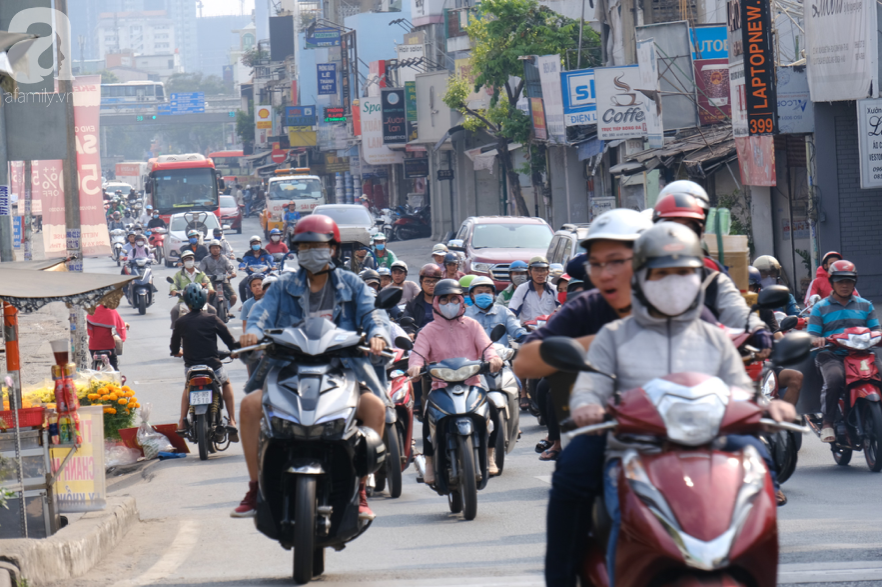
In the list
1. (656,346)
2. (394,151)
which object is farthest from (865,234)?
(394,151)

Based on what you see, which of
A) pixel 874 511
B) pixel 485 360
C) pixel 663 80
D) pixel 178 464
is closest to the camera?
pixel 874 511

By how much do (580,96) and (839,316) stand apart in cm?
1975

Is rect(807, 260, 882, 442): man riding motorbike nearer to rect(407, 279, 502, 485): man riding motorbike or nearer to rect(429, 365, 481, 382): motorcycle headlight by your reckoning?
rect(407, 279, 502, 485): man riding motorbike

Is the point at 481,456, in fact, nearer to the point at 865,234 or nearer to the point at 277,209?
the point at 865,234

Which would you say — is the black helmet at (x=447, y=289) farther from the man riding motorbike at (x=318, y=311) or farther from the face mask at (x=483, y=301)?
the face mask at (x=483, y=301)

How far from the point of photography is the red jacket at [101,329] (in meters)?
17.4

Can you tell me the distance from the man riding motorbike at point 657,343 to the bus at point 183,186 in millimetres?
45477

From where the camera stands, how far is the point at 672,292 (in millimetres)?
4012

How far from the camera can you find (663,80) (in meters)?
27.0

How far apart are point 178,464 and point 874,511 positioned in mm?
6975

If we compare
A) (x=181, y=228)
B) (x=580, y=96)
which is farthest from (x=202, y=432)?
(x=181, y=228)

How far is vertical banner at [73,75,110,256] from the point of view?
17531 mm

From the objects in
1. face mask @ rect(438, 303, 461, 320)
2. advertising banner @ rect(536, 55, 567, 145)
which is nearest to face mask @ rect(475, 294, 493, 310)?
face mask @ rect(438, 303, 461, 320)

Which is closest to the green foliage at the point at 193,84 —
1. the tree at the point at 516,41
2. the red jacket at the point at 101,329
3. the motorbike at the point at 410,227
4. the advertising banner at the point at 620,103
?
the motorbike at the point at 410,227
